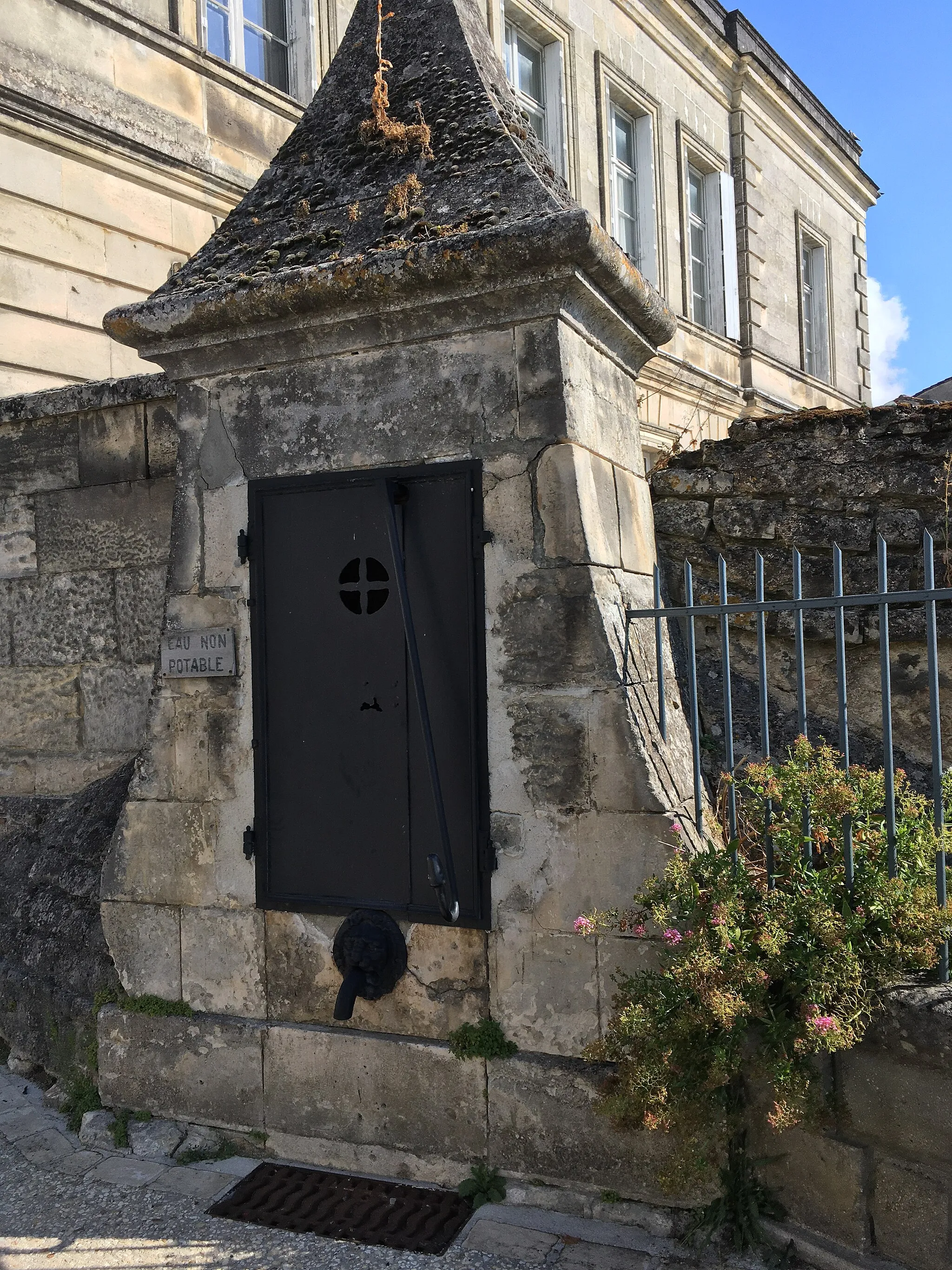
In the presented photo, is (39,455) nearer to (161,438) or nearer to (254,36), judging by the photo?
(161,438)

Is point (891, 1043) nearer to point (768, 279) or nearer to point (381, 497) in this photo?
point (381, 497)

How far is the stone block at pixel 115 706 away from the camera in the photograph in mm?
4480

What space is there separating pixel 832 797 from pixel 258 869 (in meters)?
1.85

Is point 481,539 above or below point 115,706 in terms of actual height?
above

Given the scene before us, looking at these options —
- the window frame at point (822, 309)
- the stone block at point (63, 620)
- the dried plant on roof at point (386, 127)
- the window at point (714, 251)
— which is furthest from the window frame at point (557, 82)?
the stone block at point (63, 620)

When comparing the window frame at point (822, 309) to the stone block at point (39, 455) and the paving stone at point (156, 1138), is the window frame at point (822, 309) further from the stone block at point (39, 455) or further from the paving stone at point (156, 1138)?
the paving stone at point (156, 1138)

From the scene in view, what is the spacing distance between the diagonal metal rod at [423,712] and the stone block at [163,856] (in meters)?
0.89

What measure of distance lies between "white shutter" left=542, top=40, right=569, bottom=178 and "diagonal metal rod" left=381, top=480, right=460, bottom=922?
9.63m

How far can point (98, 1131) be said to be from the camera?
3.61 metres

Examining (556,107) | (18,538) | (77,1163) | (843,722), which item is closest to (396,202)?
(843,722)

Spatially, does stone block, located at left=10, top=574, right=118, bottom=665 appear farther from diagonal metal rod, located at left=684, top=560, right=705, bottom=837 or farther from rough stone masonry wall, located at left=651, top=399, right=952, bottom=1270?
diagonal metal rod, located at left=684, top=560, right=705, bottom=837

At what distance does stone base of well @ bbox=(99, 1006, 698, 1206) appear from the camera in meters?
3.06

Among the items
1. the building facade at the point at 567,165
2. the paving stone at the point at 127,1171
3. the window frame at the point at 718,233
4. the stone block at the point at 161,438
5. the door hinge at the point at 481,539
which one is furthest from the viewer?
the window frame at the point at 718,233

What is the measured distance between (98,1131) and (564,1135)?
1.65 metres
